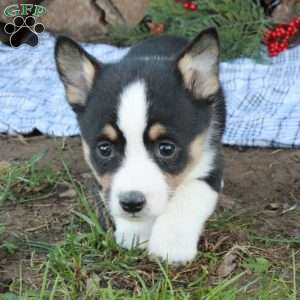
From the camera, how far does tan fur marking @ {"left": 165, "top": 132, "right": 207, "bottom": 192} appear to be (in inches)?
139

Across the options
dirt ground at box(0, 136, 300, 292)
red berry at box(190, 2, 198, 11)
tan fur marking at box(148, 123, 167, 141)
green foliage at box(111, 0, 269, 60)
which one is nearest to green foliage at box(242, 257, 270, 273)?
dirt ground at box(0, 136, 300, 292)

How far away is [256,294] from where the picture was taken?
3182 millimetres

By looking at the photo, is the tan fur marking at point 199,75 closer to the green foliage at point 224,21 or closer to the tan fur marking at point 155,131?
the tan fur marking at point 155,131

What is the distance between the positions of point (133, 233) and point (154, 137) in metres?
0.57

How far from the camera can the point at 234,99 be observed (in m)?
5.95

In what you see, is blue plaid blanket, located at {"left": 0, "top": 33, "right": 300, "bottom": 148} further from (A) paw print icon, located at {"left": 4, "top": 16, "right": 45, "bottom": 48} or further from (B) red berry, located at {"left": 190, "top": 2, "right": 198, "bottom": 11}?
(B) red berry, located at {"left": 190, "top": 2, "right": 198, "bottom": 11}

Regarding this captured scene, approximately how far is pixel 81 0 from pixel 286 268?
16.2 ft

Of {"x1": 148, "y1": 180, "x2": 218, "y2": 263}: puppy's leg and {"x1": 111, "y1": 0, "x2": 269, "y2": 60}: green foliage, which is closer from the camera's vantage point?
{"x1": 148, "y1": 180, "x2": 218, "y2": 263}: puppy's leg

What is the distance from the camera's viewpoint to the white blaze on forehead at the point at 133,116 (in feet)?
10.8

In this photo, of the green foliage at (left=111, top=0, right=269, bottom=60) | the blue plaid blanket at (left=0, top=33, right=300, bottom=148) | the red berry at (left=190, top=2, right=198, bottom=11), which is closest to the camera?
the blue plaid blanket at (left=0, top=33, right=300, bottom=148)

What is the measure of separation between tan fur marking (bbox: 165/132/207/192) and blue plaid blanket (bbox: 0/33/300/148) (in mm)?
1671

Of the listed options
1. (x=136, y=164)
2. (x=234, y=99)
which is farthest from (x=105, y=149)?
(x=234, y=99)

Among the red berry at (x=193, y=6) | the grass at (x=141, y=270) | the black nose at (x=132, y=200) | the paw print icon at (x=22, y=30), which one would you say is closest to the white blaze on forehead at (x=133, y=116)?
the black nose at (x=132, y=200)

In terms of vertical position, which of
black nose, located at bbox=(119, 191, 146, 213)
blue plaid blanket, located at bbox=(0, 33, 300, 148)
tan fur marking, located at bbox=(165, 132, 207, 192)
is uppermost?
black nose, located at bbox=(119, 191, 146, 213)
